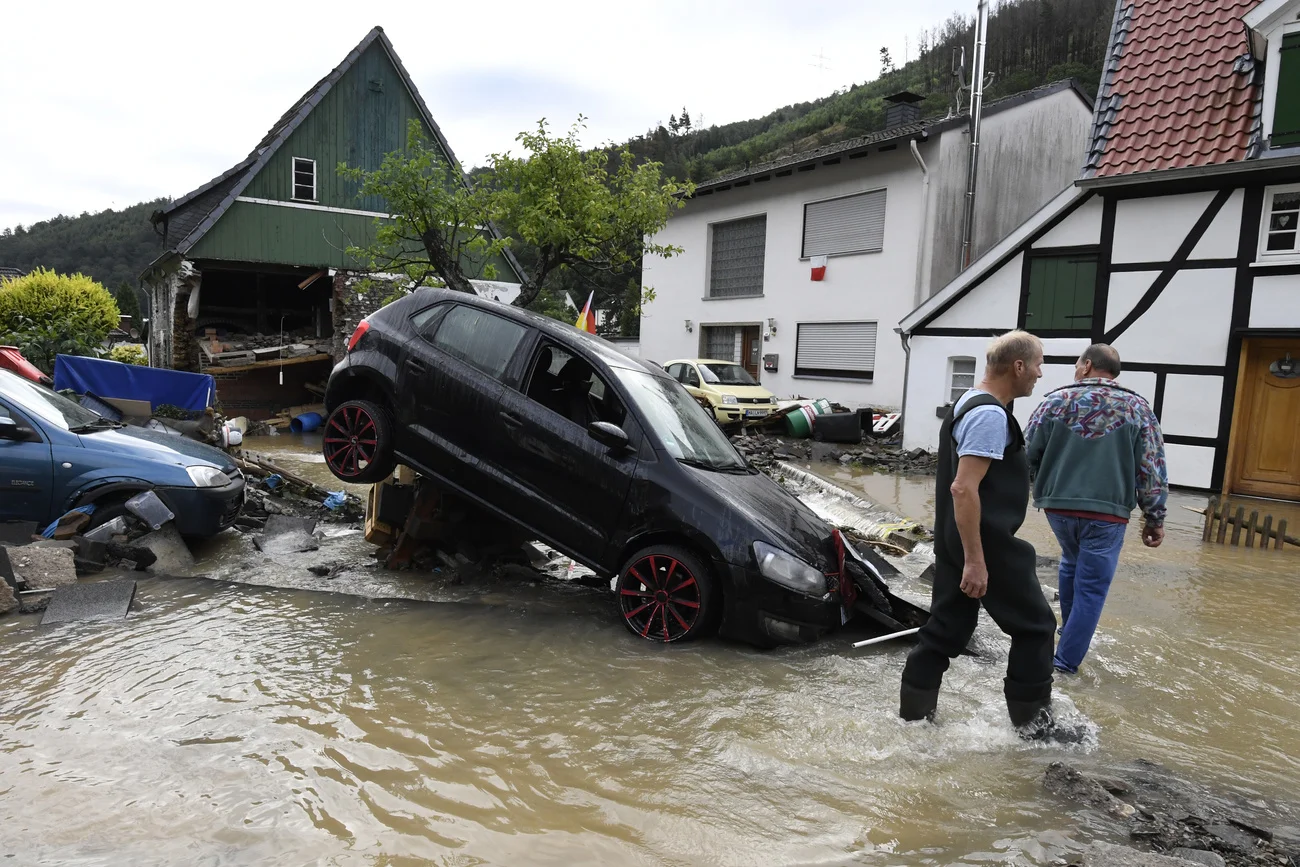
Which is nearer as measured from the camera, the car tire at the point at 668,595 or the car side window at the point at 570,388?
the car tire at the point at 668,595

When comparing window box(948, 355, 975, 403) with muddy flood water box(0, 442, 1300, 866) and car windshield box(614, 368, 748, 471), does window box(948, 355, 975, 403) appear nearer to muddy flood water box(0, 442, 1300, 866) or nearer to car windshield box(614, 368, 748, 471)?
muddy flood water box(0, 442, 1300, 866)

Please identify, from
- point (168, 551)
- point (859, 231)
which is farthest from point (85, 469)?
point (859, 231)

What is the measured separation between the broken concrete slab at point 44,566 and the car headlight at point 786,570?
4.54 meters

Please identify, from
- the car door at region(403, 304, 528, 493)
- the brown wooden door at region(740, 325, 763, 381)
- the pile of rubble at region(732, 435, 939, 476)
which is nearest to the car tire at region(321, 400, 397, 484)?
the car door at region(403, 304, 528, 493)

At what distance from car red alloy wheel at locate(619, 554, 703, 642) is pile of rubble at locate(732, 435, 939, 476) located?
336 inches

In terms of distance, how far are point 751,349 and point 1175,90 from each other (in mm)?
11503

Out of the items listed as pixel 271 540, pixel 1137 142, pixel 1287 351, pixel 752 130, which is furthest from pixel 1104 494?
pixel 752 130

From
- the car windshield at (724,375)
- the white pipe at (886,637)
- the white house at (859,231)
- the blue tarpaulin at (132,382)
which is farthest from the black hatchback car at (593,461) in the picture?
the white house at (859,231)

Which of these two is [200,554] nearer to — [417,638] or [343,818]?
[417,638]

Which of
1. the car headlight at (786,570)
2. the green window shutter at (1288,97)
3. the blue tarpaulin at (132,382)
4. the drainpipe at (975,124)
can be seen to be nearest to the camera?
the car headlight at (786,570)

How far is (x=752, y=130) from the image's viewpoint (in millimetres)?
69188

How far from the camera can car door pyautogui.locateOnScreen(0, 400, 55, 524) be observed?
569cm

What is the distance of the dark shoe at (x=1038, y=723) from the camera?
3.51 m

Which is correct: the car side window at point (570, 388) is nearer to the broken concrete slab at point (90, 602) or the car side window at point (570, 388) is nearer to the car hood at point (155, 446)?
the broken concrete slab at point (90, 602)
